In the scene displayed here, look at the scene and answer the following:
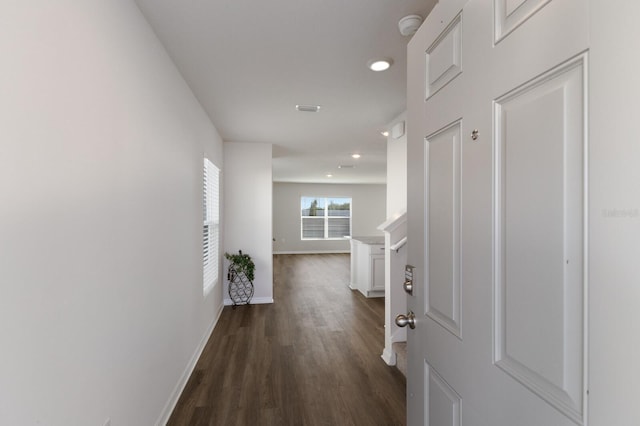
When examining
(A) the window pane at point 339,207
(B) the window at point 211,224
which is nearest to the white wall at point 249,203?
(B) the window at point 211,224

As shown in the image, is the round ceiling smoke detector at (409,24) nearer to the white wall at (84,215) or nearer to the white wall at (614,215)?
the white wall at (614,215)

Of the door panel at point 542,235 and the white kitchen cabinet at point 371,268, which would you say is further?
the white kitchen cabinet at point 371,268

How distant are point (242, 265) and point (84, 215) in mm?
3193

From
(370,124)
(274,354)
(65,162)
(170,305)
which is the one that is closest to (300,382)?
(274,354)

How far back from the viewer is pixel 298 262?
8.41 metres

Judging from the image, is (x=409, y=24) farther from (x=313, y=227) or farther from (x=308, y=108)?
(x=313, y=227)

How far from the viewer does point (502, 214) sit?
707 mm

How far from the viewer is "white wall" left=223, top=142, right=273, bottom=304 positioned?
436cm

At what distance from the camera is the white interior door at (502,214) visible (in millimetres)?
541

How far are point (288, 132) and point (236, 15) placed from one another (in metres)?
2.29

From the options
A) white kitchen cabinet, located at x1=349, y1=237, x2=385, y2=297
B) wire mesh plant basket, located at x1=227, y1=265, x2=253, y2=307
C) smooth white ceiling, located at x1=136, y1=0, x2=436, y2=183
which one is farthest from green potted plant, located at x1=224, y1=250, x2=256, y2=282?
white kitchen cabinet, located at x1=349, y1=237, x2=385, y2=297

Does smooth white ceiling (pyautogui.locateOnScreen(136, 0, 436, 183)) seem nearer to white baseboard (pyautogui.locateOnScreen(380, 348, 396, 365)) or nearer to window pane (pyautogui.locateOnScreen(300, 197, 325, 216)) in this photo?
white baseboard (pyautogui.locateOnScreen(380, 348, 396, 365))

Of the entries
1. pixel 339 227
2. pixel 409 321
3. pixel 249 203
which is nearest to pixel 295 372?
pixel 409 321

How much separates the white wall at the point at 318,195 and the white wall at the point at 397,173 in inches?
277
